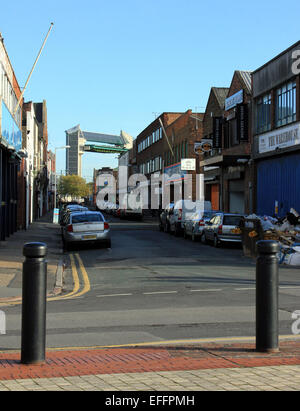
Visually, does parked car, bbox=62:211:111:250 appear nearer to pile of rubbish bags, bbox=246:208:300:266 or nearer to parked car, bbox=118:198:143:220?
pile of rubbish bags, bbox=246:208:300:266

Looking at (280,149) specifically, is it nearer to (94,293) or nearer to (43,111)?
(94,293)

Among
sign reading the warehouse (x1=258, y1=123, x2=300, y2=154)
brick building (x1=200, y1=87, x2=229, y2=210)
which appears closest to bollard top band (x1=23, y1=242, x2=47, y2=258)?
sign reading the warehouse (x1=258, y1=123, x2=300, y2=154)

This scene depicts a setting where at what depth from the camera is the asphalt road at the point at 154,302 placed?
798 cm

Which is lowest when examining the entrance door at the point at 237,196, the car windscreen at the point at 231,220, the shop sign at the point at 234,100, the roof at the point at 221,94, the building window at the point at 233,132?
the car windscreen at the point at 231,220

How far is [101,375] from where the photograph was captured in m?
5.35

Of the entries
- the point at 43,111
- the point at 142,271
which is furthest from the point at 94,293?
the point at 43,111

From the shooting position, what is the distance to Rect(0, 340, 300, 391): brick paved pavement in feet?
16.2

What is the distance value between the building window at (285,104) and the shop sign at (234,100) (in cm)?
602

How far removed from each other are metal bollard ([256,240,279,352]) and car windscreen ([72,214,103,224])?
18.3 metres

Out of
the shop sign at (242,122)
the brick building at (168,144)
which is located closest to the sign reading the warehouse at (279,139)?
the shop sign at (242,122)

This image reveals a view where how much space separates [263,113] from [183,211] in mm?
7482

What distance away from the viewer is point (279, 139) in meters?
31.3

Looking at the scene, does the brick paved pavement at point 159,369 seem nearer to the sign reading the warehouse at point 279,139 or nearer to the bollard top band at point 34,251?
the bollard top band at point 34,251

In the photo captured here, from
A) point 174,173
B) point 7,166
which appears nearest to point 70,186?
point 174,173
